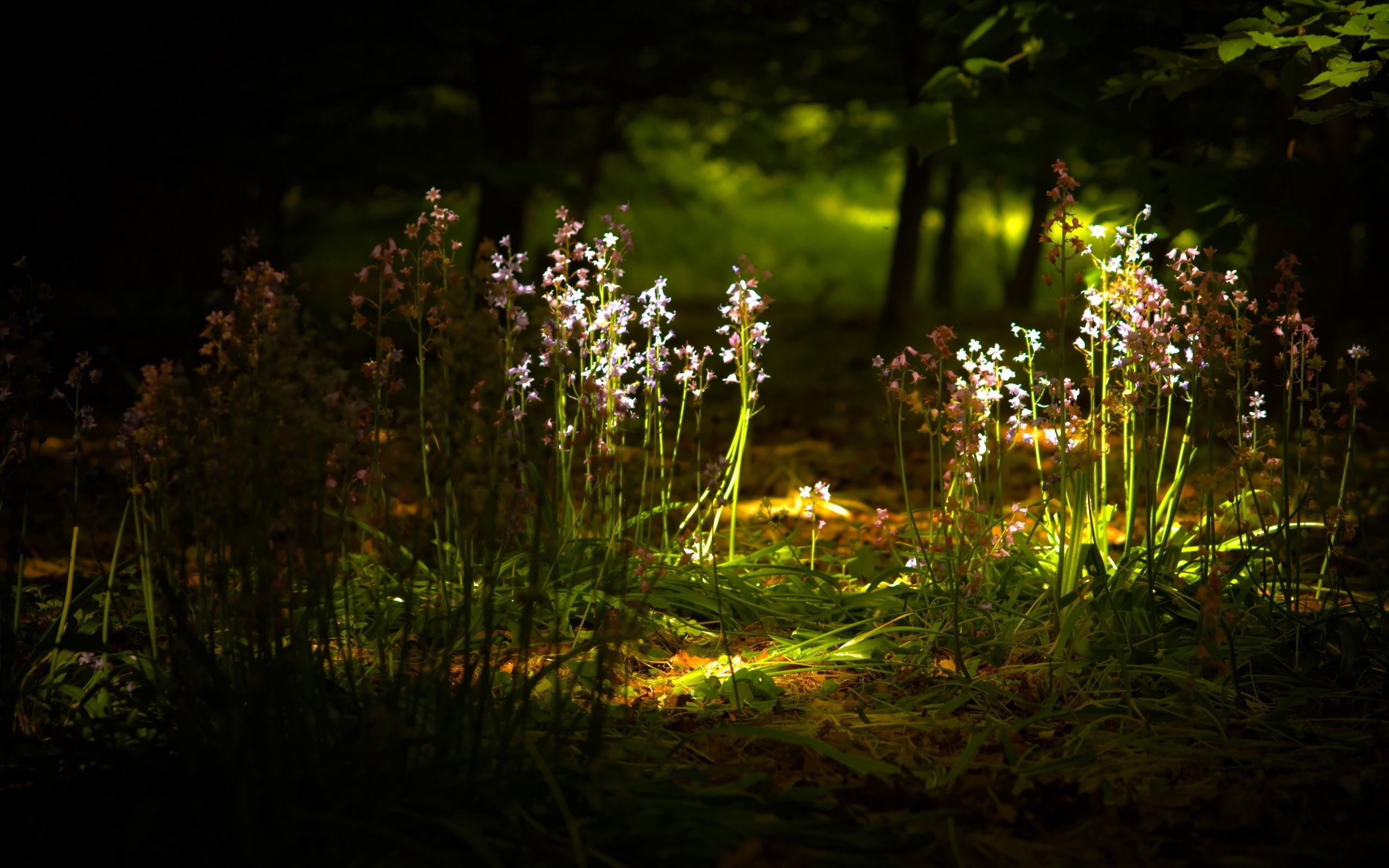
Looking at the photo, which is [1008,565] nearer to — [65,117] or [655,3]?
[655,3]

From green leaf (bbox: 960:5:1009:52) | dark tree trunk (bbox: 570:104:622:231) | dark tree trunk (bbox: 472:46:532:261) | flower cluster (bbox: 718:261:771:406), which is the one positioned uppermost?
dark tree trunk (bbox: 570:104:622:231)

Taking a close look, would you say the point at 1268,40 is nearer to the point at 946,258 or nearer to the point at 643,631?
the point at 643,631

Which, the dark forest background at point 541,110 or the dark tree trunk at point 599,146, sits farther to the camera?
the dark tree trunk at point 599,146

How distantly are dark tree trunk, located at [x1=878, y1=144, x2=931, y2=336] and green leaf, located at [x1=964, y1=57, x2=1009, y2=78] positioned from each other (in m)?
4.43

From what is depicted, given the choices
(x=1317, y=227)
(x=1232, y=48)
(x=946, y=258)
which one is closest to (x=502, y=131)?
(x=1317, y=227)

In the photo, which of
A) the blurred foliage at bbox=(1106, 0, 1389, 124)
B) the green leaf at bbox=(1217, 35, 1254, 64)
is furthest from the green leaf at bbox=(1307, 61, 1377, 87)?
the green leaf at bbox=(1217, 35, 1254, 64)

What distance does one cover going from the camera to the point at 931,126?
4.70 meters

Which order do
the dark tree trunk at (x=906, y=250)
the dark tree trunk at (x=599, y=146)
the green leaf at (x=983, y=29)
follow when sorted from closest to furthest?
1. the green leaf at (x=983, y=29)
2. the dark tree trunk at (x=906, y=250)
3. the dark tree trunk at (x=599, y=146)

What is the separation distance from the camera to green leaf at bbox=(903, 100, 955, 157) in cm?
468

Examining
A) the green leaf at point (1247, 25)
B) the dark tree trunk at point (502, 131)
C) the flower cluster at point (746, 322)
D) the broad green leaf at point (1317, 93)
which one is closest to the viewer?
the flower cluster at point (746, 322)

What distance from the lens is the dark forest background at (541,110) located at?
466 cm

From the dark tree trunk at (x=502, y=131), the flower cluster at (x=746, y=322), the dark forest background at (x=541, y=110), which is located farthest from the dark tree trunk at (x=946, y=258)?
the flower cluster at (x=746, y=322)

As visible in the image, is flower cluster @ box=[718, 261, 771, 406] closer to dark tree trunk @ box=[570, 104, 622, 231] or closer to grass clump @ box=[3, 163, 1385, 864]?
grass clump @ box=[3, 163, 1385, 864]

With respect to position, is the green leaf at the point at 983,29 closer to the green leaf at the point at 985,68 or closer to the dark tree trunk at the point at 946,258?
the green leaf at the point at 985,68
